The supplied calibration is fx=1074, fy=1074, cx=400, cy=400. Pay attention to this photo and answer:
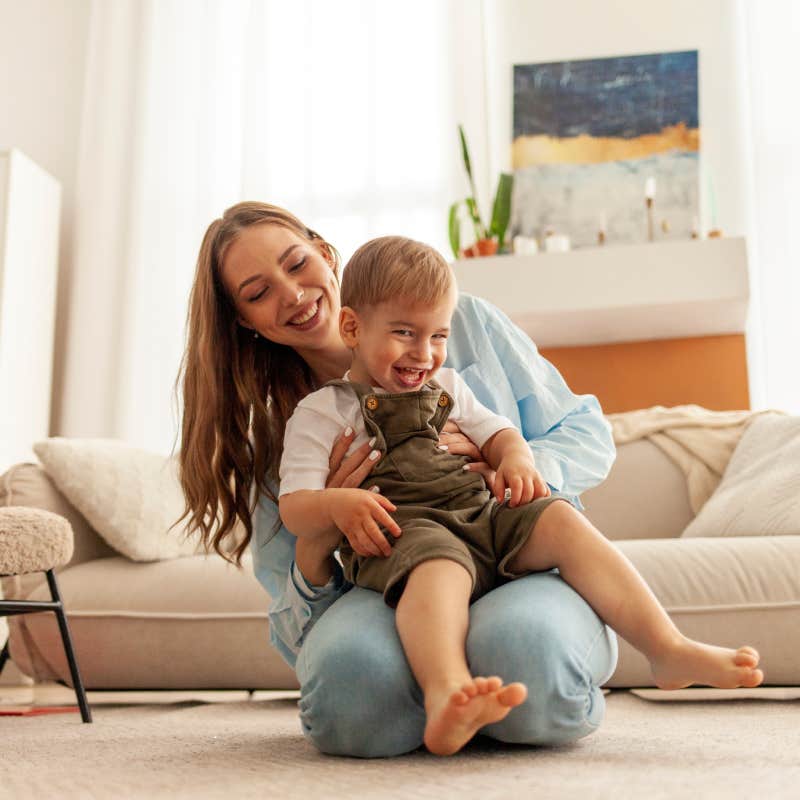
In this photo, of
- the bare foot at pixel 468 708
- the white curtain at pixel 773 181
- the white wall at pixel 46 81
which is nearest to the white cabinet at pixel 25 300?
the white wall at pixel 46 81

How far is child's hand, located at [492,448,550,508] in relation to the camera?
1.24 meters

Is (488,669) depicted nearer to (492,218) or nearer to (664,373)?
(664,373)

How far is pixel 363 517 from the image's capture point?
1200 mm

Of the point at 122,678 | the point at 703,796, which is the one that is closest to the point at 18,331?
the point at 122,678

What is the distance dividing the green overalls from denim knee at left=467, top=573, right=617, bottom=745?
55 millimetres

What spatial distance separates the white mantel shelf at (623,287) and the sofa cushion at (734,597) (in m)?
1.46

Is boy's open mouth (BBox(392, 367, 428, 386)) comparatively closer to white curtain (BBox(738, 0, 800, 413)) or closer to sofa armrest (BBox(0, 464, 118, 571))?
sofa armrest (BBox(0, 464, 118, 571))

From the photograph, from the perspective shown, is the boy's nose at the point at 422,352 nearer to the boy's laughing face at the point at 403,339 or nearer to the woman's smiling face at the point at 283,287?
the boy's laughing face at the point at 403,339

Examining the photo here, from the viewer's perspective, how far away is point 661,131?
3.92m

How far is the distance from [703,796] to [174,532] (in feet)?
6.02

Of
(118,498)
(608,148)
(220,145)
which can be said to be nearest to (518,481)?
(118,498)

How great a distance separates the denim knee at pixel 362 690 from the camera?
118 cm

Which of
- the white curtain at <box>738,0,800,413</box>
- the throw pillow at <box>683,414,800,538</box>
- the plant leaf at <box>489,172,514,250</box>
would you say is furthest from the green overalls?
the white curtain at <box>738,0,800,413</box>

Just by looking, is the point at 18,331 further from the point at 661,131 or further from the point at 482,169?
the point at 661,131
